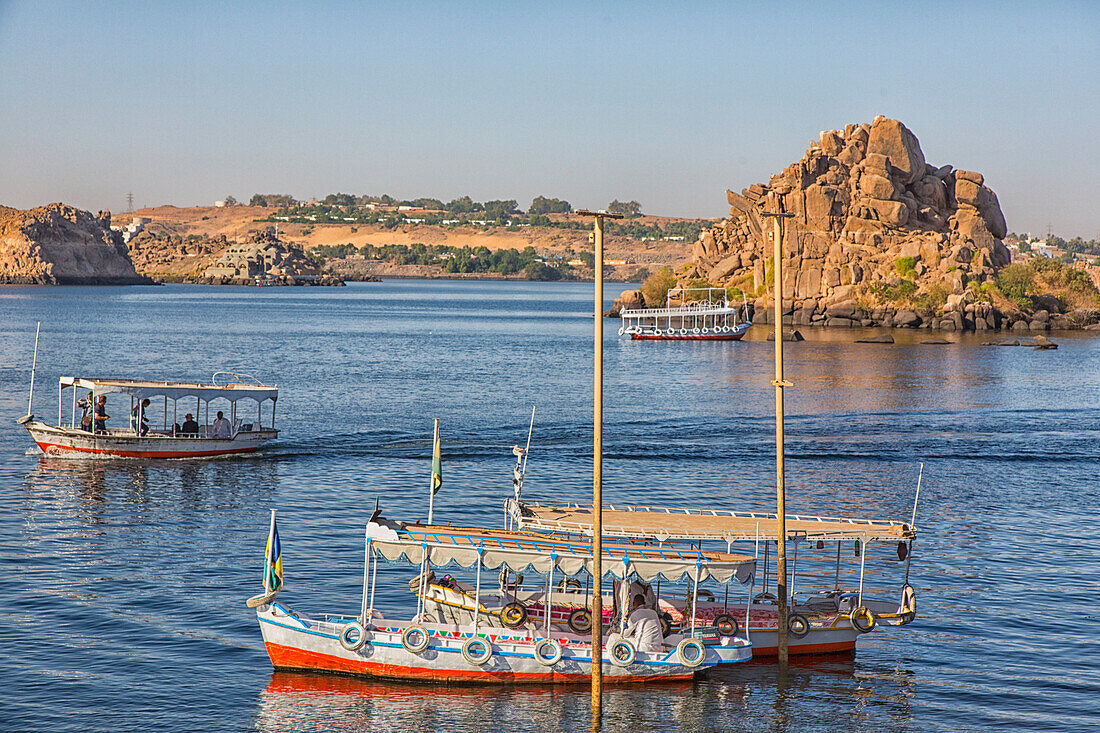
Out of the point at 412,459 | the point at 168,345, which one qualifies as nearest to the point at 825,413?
the point at 412,459

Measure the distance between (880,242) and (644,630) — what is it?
139 m

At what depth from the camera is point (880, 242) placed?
154625mm

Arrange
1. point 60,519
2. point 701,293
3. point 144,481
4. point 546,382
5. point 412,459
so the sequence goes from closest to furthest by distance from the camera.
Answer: point 60,519
point 144,481
point 412,459
point 546,382
point 701,293

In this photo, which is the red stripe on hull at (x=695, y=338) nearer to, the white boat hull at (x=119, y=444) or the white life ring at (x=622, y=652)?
the white boat hull at (x=119, y=444)

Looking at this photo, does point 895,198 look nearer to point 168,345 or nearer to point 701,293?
point 701,293

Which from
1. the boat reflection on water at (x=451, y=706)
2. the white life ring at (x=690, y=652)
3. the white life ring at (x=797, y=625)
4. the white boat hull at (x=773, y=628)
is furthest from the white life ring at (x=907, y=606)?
the white life ring at (x=690, y=652)

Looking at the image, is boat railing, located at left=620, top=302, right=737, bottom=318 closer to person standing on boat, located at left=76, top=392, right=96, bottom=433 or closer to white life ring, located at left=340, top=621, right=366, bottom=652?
person standing on boat, located at left=76, top=392, right=96, bottom=433

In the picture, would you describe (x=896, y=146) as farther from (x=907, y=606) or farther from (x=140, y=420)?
(x=907, y=606)

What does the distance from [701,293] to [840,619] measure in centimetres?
14227

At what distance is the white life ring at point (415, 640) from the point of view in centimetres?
2473

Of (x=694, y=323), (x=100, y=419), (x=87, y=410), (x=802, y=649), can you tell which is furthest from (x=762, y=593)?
(x=694, y=323)

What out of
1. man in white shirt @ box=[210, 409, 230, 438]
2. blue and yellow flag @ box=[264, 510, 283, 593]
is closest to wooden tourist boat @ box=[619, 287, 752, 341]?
man in white shirt @ box=[210, 409, 230, 438]

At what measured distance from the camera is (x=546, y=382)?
8700 centimetres

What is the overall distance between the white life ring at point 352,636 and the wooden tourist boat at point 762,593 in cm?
486
